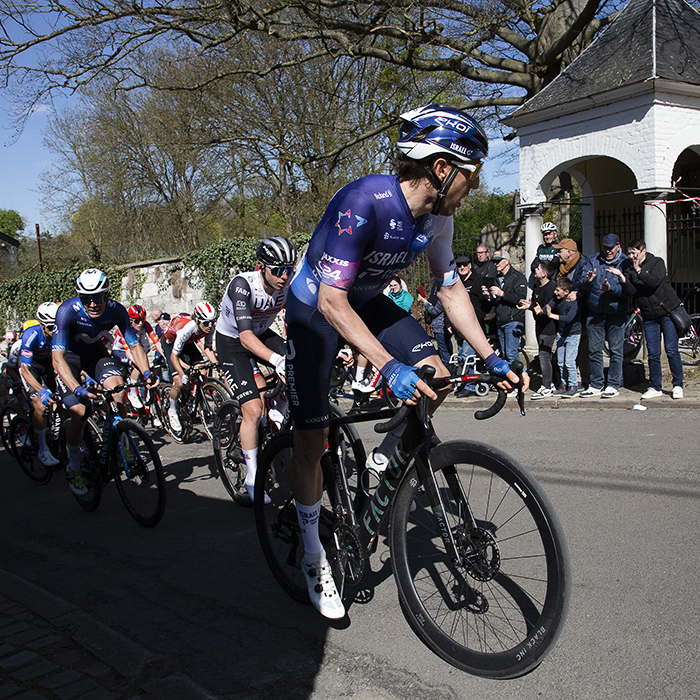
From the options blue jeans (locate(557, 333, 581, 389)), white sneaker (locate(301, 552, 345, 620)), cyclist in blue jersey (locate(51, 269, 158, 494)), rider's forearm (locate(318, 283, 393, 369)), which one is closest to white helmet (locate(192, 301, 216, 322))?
cyclist in blue jersey (locate(51, 269, 158, 494))

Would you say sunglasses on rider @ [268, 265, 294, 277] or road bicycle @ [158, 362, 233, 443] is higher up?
sunglasses on rider @ [268, 265, 294, 277]

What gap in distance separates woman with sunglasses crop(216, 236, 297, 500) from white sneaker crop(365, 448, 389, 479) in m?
2.06

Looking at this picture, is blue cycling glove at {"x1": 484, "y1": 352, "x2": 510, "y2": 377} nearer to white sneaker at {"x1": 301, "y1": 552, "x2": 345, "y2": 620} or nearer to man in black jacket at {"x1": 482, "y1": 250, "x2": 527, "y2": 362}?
white sneaker at {"x1": 301, "y1": 552, "x2": 345, "y2": 620}

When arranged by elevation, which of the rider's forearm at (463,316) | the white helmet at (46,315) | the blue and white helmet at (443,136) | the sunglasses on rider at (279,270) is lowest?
the rider's forearm at (463,316)

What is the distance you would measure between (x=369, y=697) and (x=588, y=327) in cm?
759

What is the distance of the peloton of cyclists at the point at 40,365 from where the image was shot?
7.57 metres

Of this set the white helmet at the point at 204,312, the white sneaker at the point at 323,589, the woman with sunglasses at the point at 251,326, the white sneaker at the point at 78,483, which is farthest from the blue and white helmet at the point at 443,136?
the white helmet at the point at 204,312

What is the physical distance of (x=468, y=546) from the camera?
2822mm

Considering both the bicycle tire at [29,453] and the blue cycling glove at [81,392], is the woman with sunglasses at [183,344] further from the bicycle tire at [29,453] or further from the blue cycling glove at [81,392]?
the blue cycling glove at [81,392]

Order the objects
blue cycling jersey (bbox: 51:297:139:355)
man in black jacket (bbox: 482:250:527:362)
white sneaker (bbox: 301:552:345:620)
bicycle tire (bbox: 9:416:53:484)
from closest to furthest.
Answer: white sneaker (bbox: 301:552:345:620) < blue cycling jersey (bbox: 51:297:139:355) < bicycle tire (bbox: 9:416:53:484) < man in black jacket (bbox: 482:250:527:362)

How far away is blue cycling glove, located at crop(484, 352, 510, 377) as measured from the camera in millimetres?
2781

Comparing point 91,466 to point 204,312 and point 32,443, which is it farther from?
point 204,312

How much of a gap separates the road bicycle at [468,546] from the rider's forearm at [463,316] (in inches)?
15.8

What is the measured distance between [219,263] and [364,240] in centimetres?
1512
